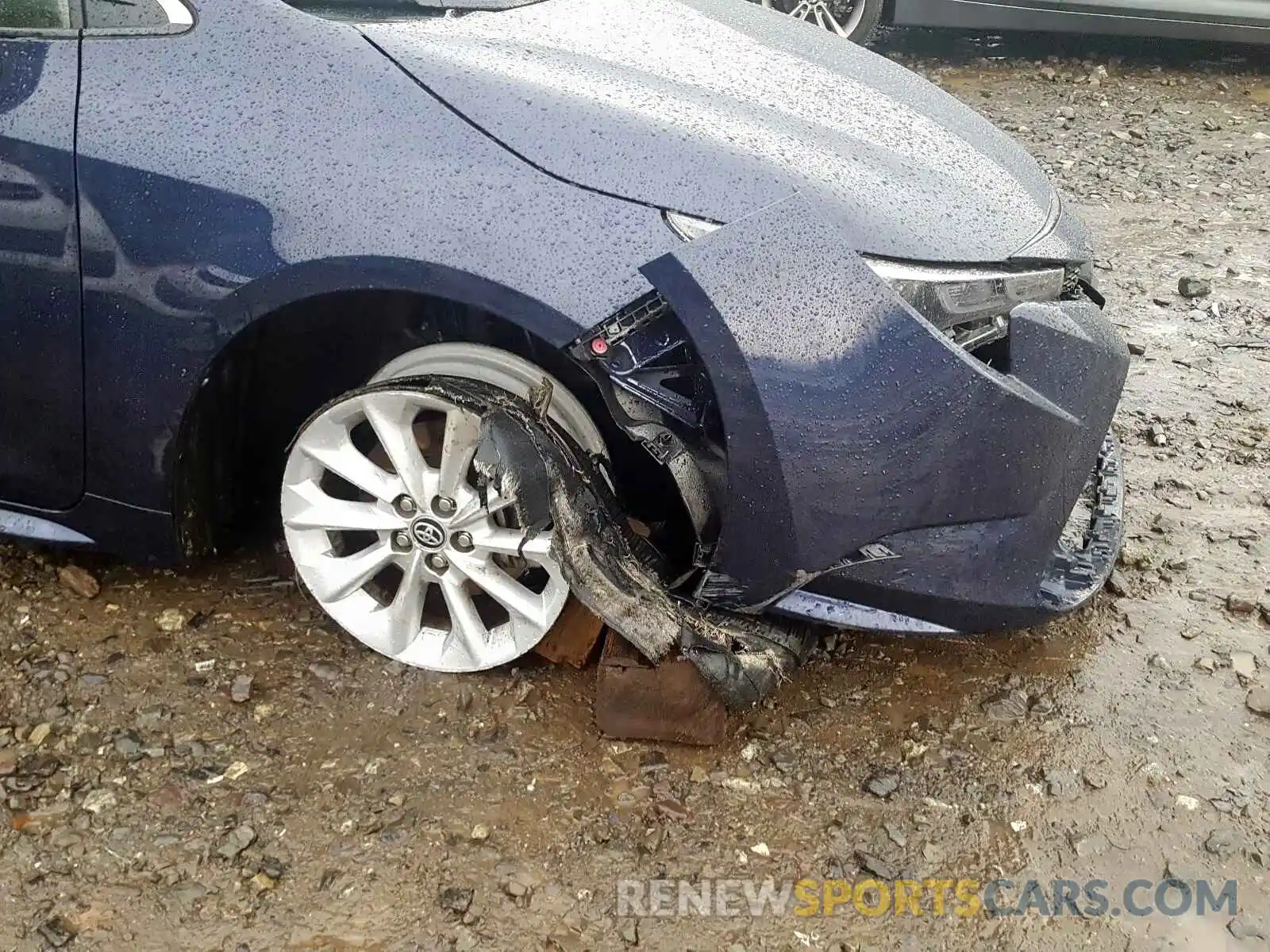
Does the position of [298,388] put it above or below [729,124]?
below

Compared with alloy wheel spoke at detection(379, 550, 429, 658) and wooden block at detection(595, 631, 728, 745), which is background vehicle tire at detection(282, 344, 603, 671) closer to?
alloy wheel spoke at detection(379, 550, 429, 658)

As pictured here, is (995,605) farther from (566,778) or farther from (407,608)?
(407,608)

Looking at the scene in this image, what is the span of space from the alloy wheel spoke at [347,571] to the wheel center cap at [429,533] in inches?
3.3

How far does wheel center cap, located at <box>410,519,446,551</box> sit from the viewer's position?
227 cm

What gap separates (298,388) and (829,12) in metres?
4.88

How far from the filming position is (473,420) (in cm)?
213

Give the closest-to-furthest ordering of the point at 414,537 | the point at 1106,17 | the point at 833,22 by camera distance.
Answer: the point at 414,537 → the point at 1106,17 → the point at 833,22

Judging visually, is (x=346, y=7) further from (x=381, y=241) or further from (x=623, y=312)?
(x=623, y=312)

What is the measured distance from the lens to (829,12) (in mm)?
6312

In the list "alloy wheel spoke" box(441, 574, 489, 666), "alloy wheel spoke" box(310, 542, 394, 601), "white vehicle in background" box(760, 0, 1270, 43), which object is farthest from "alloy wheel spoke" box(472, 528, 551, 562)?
"white vehicle in background" box(760, 0, 1270, 43)

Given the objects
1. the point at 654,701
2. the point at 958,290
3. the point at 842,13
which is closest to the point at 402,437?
the point at 654,701

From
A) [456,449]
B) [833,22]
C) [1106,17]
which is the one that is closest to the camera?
[456,449]

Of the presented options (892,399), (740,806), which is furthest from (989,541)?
(740,806)

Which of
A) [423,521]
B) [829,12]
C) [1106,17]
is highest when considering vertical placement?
[1106,17]
